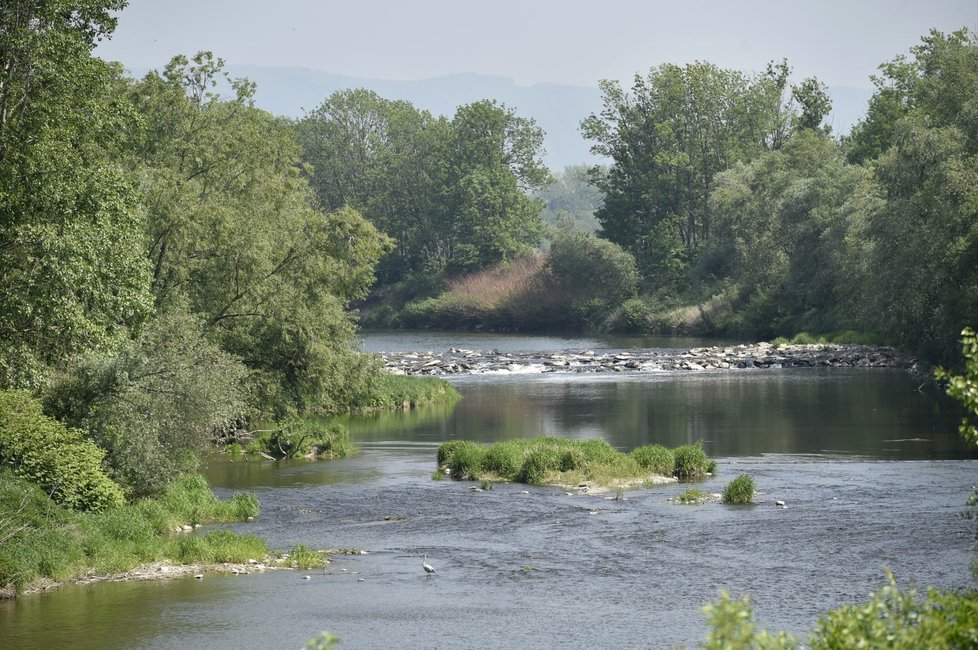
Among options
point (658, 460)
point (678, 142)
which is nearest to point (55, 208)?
point (658, 460)

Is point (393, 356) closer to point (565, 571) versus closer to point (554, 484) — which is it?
point (554, 484)

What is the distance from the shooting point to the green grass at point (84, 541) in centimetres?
2269

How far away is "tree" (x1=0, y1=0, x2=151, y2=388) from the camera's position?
2539 cm

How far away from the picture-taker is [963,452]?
39094mm

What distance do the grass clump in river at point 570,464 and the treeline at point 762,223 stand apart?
21563 millimetres

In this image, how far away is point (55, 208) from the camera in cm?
2570

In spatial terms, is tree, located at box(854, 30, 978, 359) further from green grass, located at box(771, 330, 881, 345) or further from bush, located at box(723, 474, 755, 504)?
bush, located at box(723, 474, 755, 504)

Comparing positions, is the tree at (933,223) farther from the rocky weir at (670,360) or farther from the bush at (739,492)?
the bush at (739,492)

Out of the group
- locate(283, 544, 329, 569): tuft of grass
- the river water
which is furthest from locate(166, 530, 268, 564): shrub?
the river water

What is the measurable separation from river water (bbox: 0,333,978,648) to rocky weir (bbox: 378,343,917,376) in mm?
24322

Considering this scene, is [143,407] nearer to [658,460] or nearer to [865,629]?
[658,460]

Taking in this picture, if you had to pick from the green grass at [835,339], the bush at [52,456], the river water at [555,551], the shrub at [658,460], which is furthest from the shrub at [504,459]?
the green grass at [835,339]

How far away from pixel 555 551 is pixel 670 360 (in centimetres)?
5048

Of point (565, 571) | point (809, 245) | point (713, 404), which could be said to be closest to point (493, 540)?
point (565, 571)
